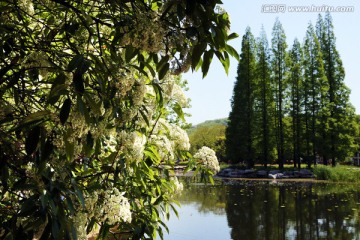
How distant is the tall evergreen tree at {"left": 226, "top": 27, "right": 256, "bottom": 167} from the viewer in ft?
118

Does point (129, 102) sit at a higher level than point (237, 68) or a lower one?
lower

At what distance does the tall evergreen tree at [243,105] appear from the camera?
35.9m

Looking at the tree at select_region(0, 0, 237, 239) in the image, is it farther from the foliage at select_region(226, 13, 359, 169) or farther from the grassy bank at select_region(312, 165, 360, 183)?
the foliage at select_region(226, 13, 359, 169)

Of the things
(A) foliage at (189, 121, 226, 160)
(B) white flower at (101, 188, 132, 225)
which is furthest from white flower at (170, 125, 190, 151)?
(A) foliage at (189, 121, 226, 160)

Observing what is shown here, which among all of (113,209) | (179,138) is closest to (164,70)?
(113,209)

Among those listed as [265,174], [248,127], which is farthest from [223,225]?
[248,127]

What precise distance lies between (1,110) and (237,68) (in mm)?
36800

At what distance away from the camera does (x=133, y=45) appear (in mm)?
1601

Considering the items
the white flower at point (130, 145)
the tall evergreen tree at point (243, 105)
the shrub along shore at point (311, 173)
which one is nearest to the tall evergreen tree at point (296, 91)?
the tall evergreen tree at point (243, 105)

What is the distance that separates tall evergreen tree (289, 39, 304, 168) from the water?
59.8ft

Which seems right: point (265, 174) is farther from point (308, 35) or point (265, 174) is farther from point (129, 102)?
point (129, 102)

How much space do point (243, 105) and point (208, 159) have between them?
34.3 m

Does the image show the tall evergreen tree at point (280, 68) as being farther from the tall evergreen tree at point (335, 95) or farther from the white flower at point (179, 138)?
the white flower at point (179, 138)

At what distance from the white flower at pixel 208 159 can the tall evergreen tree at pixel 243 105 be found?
33.2 meters
